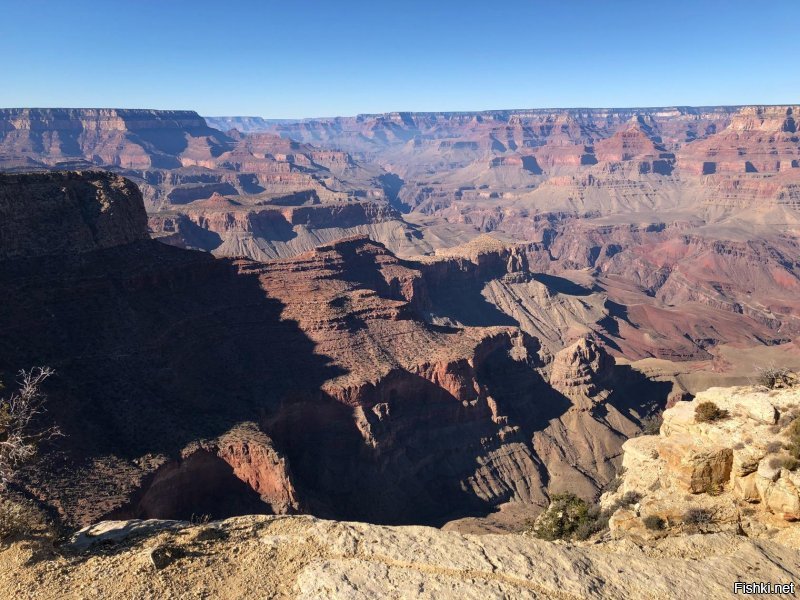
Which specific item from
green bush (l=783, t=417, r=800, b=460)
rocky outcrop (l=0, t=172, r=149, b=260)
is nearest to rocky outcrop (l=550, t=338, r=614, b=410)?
green bush (l=783, t=417, r=800, b=460)

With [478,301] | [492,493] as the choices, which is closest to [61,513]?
[492,493]

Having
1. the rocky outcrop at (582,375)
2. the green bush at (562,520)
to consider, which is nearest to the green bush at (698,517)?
the green bush at (562,520)

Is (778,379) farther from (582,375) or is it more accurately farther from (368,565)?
(582,375)

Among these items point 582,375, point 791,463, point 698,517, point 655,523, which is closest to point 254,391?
point 655,523

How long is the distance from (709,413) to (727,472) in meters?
3.96

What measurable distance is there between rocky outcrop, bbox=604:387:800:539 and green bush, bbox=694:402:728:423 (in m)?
0.18

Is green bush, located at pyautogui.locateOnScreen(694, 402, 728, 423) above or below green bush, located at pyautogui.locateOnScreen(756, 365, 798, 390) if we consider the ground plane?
above

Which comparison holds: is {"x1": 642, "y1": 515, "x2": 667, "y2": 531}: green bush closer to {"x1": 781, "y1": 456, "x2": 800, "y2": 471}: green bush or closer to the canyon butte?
the canyon butte

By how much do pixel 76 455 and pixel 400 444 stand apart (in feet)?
102

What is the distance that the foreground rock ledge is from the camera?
58.2 feet

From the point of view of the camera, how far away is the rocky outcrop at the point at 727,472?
74.6ft

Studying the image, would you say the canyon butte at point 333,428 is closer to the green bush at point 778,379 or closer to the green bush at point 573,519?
the green bush at point 573,519

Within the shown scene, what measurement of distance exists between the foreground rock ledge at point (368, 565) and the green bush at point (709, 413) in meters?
8.07

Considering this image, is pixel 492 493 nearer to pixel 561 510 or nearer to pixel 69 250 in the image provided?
pixel 561 510
